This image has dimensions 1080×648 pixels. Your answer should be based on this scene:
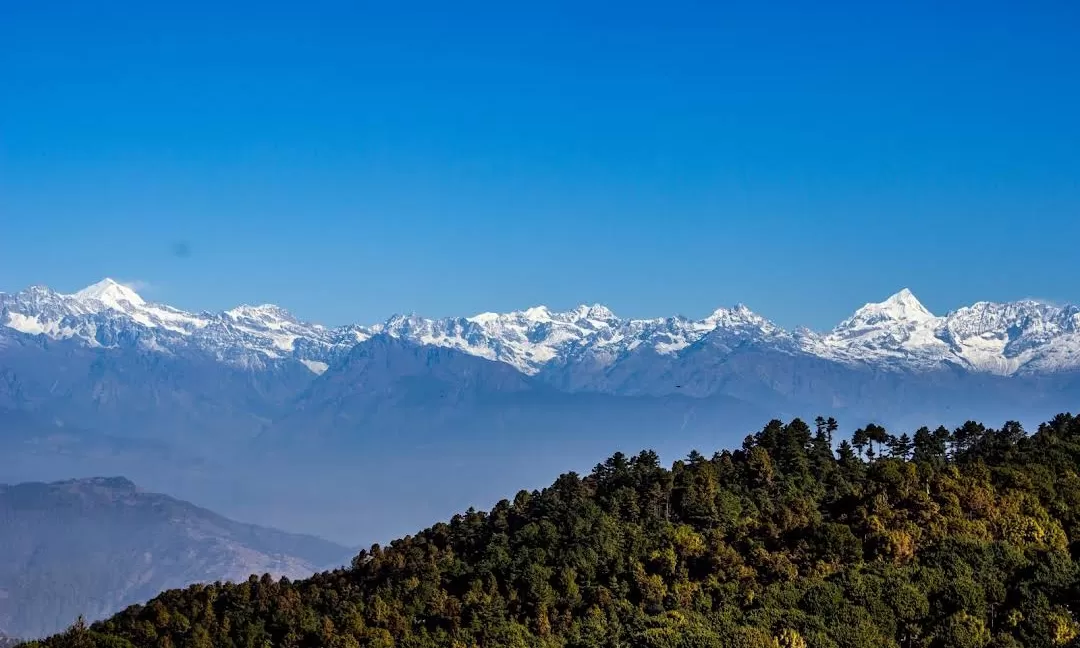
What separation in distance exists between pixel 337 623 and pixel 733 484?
60.0m

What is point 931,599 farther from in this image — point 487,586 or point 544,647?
point 487,586

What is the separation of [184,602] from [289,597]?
61.7 feet

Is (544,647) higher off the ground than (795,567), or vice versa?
(795,567)

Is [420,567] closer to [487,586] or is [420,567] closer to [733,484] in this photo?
[487,586]

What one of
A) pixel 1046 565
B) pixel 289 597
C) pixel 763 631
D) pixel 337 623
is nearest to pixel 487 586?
pixel 337 623

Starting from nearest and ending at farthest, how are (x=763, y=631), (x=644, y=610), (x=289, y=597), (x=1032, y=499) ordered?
(x=763, y=631) → (x=644, y=610) → (x=1032, y=499) → (x=289, y=597)

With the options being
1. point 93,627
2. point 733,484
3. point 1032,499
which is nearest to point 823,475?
point 733,484

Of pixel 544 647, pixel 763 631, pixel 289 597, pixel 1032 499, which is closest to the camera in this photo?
pixel 763 631

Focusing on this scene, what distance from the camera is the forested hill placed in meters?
108

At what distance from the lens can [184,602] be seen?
160875mm

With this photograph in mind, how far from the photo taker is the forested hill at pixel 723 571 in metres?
108

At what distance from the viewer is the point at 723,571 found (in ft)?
419

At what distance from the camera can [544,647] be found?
113 metres

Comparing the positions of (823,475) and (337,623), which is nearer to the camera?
(337,623)
